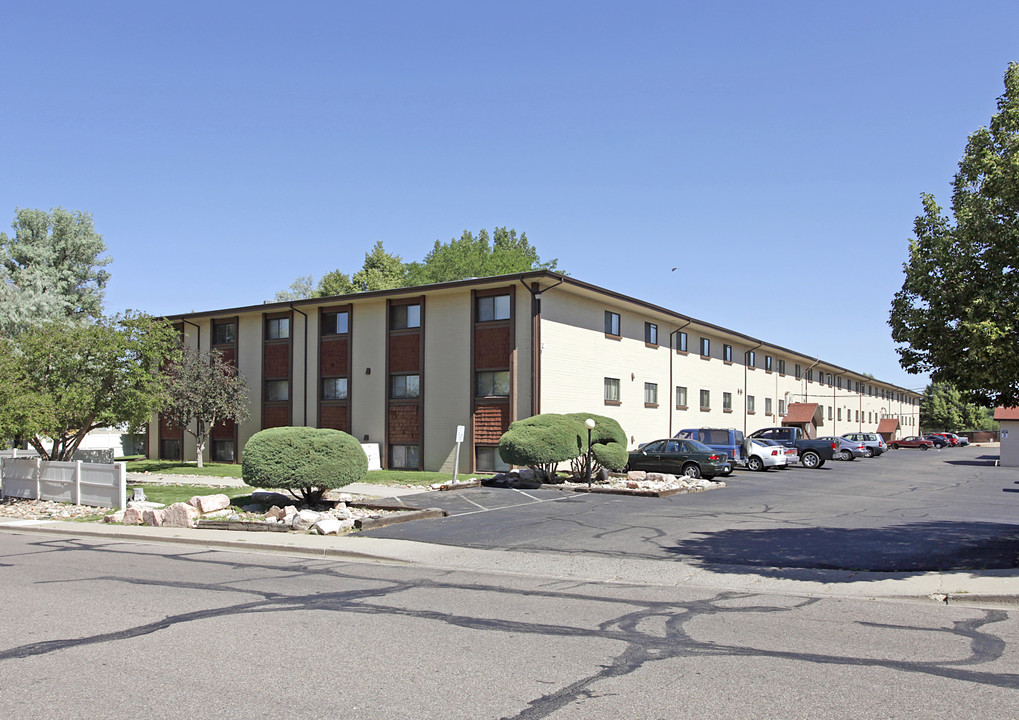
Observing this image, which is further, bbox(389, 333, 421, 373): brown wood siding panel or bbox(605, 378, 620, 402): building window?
bbox(605, 378, 620, 402): building window

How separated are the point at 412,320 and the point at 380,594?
2312 centimetres

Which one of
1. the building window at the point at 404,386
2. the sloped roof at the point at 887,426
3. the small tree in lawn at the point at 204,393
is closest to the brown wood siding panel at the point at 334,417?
the building window at the point at 404,386

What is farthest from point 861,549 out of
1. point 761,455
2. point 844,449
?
point 844,449

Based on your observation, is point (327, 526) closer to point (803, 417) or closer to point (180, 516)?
point (180, 516)

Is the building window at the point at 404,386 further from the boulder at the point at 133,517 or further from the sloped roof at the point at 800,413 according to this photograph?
the sloped roof at the point at 800,413

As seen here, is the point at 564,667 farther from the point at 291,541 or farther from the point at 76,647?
the point at 291,541

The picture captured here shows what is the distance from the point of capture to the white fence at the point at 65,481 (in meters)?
20.1

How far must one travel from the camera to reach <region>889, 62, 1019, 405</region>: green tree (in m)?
10.6

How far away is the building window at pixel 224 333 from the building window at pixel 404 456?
1093cm

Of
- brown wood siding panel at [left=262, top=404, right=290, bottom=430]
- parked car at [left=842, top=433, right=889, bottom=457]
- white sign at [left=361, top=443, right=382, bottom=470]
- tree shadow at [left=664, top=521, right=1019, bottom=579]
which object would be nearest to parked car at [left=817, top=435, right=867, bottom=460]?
parked car at [left=842, top=433, right=889, bottom=457]

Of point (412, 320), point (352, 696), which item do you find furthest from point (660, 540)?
point (412, 320)

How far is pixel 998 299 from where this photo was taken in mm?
10859

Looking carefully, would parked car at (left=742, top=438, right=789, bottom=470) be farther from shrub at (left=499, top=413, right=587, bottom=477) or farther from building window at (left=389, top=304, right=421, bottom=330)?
building window at (left=389, top=304, right=421, bottom=330)

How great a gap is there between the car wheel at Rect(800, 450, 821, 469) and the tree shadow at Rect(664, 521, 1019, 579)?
23.6 metres
